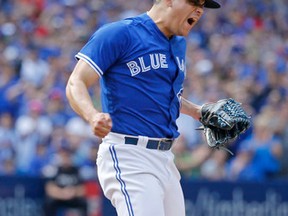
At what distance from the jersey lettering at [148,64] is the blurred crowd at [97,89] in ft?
19.1

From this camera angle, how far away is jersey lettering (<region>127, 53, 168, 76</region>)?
5.23 meters

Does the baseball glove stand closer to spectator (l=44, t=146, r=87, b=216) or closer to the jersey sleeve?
the jersey sleeve

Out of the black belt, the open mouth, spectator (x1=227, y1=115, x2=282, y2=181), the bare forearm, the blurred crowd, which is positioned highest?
the open mouth

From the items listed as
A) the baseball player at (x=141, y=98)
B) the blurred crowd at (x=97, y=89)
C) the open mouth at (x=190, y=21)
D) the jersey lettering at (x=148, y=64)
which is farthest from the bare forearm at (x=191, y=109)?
the blurred crowd at (x=97, y=89)

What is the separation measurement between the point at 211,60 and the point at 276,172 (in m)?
4.07

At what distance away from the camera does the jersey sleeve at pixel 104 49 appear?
5055 millimetres

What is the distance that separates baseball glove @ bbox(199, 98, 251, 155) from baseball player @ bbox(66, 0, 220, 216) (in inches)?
11.1

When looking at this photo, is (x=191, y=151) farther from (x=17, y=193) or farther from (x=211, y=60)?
(x=211, y=60)

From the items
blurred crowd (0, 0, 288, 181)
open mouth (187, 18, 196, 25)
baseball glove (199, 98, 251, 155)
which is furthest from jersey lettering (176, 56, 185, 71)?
blurred crowd (0, 0, 288, 181)

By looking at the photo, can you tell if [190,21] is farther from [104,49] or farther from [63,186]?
[63,186]

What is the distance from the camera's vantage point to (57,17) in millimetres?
15930

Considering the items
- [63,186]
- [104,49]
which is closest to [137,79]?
[104,49]

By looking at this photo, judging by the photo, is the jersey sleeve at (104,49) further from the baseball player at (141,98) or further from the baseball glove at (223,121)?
the baseball glove at (223,121)

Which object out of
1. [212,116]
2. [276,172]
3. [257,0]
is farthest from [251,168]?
[257,0]
